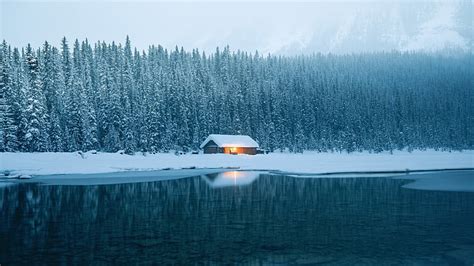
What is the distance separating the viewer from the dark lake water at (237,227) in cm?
1487

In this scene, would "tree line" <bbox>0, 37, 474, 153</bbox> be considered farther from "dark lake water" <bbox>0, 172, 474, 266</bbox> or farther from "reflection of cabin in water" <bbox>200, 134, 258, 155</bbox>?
"dark lake water" <bbox>0, 172, 474, 266</bbox>

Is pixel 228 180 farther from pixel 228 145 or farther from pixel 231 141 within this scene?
pixel 231 141

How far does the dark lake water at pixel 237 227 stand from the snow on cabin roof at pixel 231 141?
2122 inches

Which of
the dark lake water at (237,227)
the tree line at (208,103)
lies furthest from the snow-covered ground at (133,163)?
the dark lake water at (237,227)

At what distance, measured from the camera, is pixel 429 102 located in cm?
13862

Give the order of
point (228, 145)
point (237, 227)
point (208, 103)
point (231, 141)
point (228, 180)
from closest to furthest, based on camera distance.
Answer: point (237, 227) < point (228, 180) < point (228, 145) < point (231, 141) < point (208, 103)

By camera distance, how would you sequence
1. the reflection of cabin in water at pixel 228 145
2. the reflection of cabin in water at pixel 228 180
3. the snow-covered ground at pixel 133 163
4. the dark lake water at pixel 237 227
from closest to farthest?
1. the dark lake water at pixel 237 227
2. the reflection of cabin in water at pixel 228 180
3. the snow-covered ground at pixel 133 163
4. the reflection of cabin in water at pixel 228 145

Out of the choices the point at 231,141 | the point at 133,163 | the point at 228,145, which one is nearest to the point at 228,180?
the point at 133,163

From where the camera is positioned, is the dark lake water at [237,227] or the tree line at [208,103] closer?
the dark lake water at [237,227]

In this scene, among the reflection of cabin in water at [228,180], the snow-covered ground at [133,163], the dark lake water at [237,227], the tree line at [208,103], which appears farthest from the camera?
the tree line at [208,103]

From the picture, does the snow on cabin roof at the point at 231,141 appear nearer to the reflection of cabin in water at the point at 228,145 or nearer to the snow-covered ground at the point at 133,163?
the reflection of cabin in water at the point at 228,145

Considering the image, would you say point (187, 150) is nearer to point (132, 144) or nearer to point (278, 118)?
point (132, 144)

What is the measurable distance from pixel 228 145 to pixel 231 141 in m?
1.91

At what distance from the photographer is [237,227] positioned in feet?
66.1
